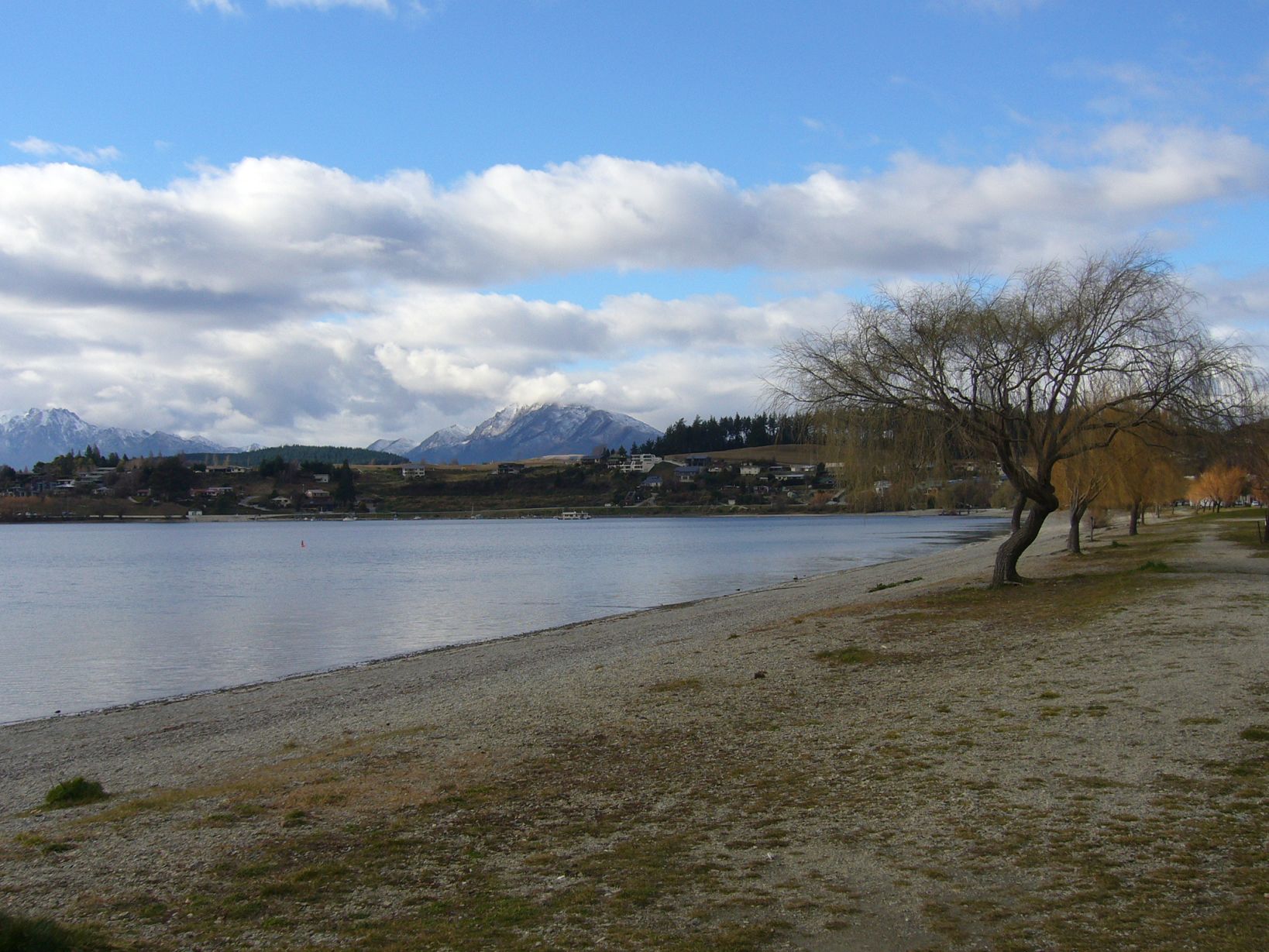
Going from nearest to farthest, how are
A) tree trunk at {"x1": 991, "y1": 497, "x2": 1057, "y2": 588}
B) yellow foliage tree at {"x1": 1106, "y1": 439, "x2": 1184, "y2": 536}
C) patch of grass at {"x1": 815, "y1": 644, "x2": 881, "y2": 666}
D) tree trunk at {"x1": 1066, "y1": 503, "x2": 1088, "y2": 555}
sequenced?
1. patch of grass at {"x1": 815, "y1": 644, "x2": 881, "y2": 666}
2. tree trunk at {"x1": 991, "y1": 497, "x2": 1057, "y2": 588}
3. yellow foliage tree at {"x1": 1106, "y1": 439, "x2": 1184, "y2": 536}
4. tree trunk at {"x1": 1066, "y1": 503, "x2": 1088, "y2": 555}

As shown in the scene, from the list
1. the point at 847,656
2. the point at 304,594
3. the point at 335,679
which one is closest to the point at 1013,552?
the point at 847,656

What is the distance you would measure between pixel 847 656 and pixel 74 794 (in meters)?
10.7

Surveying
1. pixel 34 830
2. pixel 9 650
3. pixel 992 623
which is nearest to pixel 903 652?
pixel 992 623

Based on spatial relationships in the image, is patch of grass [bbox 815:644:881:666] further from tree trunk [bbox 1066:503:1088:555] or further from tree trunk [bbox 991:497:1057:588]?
tree trunk [bbox 1066:503:1088:555]

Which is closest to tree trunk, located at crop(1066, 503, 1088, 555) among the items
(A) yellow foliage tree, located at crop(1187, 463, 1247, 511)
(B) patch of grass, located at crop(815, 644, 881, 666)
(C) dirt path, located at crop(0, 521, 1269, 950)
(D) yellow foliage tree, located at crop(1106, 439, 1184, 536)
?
(D) yellow foliage tree, located at crop(1106, 439, 1184, 536)

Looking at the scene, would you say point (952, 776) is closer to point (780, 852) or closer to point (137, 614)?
point (780, 852)

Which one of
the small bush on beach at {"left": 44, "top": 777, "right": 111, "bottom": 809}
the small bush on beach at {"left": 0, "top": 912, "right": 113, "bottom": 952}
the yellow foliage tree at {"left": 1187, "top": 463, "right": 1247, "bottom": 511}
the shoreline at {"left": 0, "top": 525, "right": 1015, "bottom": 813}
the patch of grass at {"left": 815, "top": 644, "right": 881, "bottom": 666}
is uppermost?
the yellow foliage tree at {"left": 1187, "top": 463, "right": 1247, "bottom": 511}

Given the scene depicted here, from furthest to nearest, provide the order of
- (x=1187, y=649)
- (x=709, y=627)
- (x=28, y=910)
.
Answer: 1. (x=709, y=627)
2. (x=1187, y=649)
3. (x=28, y=910)

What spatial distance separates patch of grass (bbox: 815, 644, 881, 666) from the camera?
1520cm

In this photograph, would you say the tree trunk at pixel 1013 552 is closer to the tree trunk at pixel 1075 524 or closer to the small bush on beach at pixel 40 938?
the tree trunk at pixel 1075 524

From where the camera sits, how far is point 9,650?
1113 inches

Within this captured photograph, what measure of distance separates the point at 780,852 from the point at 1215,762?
13.9 feet

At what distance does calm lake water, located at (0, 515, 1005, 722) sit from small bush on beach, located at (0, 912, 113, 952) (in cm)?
1566

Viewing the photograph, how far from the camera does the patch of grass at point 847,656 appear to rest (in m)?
15.2
